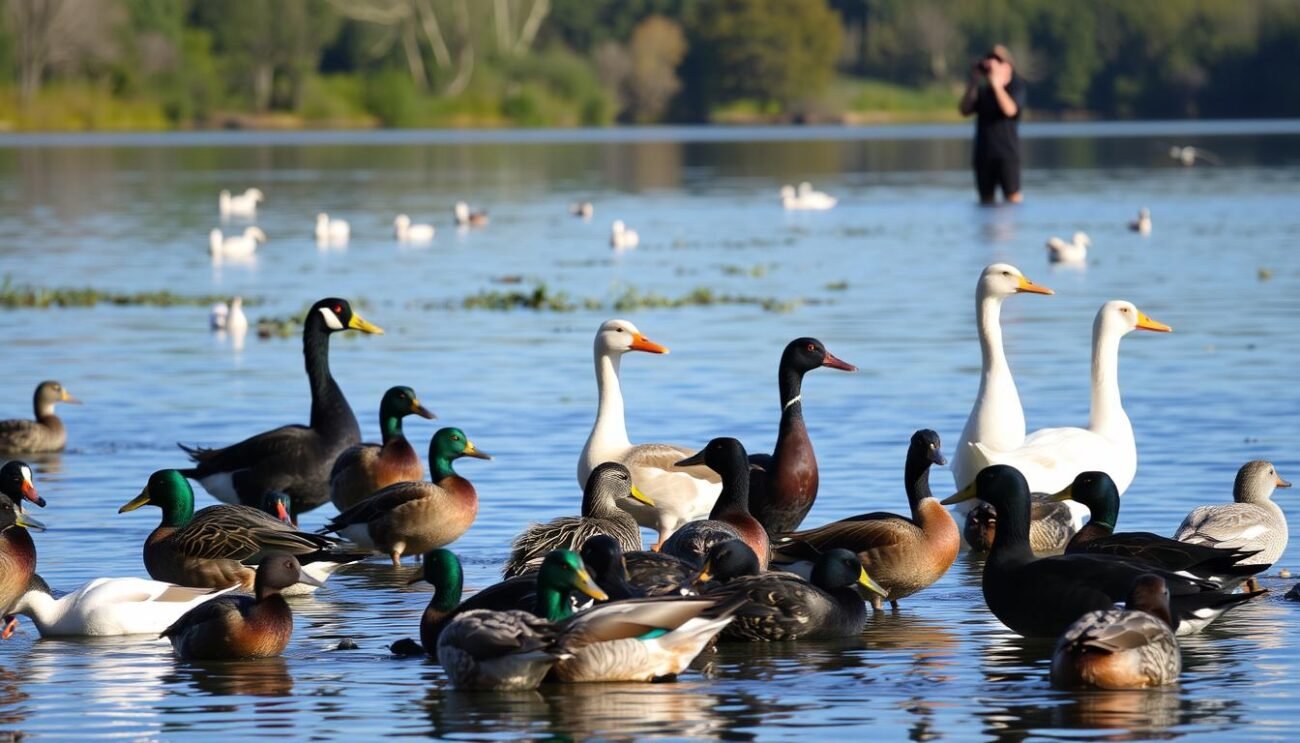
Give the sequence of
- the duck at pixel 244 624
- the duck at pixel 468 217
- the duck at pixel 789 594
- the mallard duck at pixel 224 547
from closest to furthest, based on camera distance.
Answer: the duck at pixel 244 624
the duck at pixel 789 594
the mallard duck at pixel 224 547
the duck at pixel 468 217

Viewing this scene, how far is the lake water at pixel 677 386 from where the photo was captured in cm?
819

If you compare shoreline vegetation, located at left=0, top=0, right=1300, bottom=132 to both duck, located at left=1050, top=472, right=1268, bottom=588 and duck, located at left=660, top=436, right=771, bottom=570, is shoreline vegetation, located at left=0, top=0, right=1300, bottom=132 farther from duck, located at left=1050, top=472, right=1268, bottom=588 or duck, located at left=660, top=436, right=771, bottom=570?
duck, located at left=1050, top=472, right=1268, bottom=588

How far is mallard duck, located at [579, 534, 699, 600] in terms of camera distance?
8852 millimetres

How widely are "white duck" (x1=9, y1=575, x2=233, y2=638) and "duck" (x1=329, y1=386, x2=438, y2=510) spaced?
2.47 meters

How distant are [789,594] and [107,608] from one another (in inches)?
109

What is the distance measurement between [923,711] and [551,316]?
49.8 ft

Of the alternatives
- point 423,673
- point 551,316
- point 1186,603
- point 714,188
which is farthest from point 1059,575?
point 714,188

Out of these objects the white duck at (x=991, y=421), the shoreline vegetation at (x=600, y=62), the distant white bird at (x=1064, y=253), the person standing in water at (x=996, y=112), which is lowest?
the white duck at (x=991, y=421)

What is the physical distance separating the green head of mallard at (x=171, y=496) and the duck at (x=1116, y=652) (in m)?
4.33

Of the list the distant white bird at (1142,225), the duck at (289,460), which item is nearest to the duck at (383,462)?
the duck at (289,460)

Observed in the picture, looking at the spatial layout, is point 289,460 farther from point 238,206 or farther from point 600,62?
point 600,62

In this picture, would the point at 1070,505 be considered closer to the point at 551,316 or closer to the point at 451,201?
the point at 551,316

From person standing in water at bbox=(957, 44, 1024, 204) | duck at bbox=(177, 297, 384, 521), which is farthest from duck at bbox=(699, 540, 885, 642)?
person standing in water at bbox=(957, 44, 1024, 204)

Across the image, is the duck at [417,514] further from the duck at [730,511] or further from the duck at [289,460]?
the duck at [730,511]
